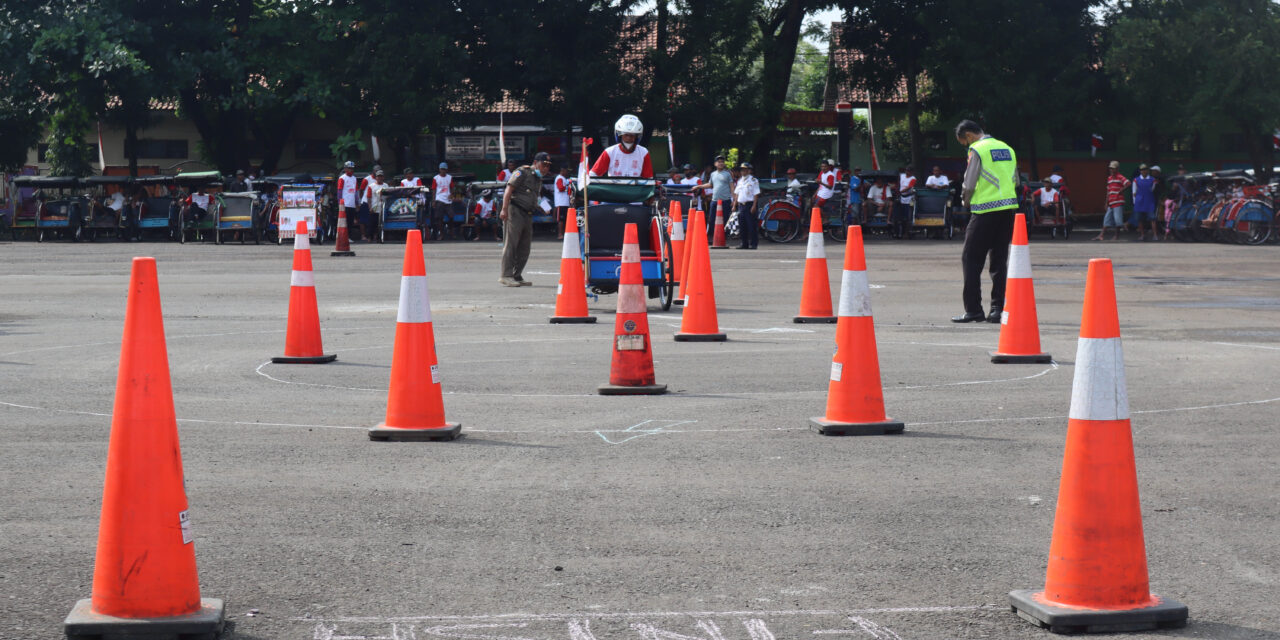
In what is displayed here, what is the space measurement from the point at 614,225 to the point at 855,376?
8.31m

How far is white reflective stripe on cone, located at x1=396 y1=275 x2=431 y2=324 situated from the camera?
302 inches

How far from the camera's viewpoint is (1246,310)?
16.3 m

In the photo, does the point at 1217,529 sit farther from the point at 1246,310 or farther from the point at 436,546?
the point at 1246,310

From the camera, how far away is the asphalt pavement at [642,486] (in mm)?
4703

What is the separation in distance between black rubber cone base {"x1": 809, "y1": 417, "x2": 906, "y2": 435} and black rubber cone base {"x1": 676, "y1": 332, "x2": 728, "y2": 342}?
4759mm

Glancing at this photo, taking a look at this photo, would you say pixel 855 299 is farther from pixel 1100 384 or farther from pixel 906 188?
pixel 906 188

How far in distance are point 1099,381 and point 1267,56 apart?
42.0 m

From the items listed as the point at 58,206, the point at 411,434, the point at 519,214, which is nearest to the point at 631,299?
the point at 411,434

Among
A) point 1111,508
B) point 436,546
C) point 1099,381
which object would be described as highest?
point 1099,381

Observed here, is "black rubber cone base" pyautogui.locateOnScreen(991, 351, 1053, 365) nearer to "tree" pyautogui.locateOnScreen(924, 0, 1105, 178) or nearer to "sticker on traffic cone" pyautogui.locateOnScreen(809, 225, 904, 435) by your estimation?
"sticker on traffic cone" pyautogui.locateOnScreen(809, 225, 904, 435)

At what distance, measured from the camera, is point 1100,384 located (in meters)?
4.68

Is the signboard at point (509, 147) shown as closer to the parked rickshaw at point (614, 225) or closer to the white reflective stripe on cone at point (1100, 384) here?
the parked rickshaw at point (614, 225)

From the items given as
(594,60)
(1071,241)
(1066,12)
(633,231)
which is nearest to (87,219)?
(594,60)

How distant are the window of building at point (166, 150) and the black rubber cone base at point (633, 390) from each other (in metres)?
57.2
